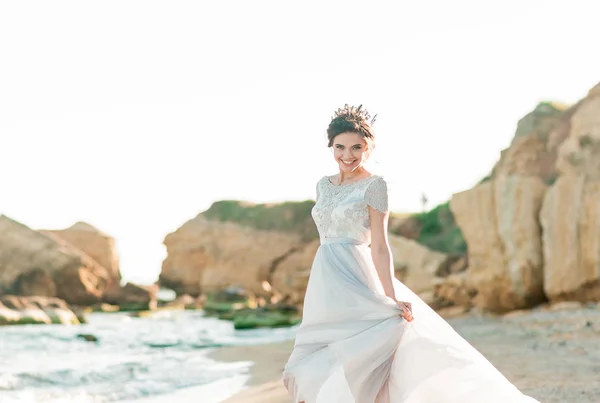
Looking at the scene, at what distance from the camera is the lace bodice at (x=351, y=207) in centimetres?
364

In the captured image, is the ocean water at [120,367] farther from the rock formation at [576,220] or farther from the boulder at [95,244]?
the boulder at [95,244]

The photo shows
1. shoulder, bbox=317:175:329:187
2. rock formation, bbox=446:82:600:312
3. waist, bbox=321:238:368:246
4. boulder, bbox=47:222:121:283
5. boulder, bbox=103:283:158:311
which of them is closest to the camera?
waist, bbox=321:238:368:246

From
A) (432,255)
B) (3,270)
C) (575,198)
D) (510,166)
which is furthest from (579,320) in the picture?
(3,270)

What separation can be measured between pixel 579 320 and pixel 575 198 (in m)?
3.25

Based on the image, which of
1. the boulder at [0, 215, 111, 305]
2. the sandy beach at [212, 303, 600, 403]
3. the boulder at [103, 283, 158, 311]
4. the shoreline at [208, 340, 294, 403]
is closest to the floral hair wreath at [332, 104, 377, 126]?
the sandy beach at [212, 303, 600, 403]

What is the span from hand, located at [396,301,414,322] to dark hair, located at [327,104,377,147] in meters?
0.92

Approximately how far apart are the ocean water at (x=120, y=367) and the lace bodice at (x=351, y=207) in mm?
3978

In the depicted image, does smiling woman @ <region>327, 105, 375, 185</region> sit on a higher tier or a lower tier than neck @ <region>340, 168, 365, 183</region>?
higher

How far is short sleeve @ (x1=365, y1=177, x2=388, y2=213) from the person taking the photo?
362 cm

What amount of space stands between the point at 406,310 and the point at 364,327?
0.24 meters

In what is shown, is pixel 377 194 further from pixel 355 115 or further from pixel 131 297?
pixel 131 297

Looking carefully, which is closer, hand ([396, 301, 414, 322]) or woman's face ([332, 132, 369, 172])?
hand ([396, 301, 414, 322])

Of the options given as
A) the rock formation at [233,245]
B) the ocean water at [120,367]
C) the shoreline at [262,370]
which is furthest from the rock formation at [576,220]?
the rock formation at [233,245]

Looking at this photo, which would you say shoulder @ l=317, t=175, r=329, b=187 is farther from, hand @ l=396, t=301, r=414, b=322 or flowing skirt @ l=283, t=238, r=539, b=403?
hand @ l=396, t=301, r=414, b=322
